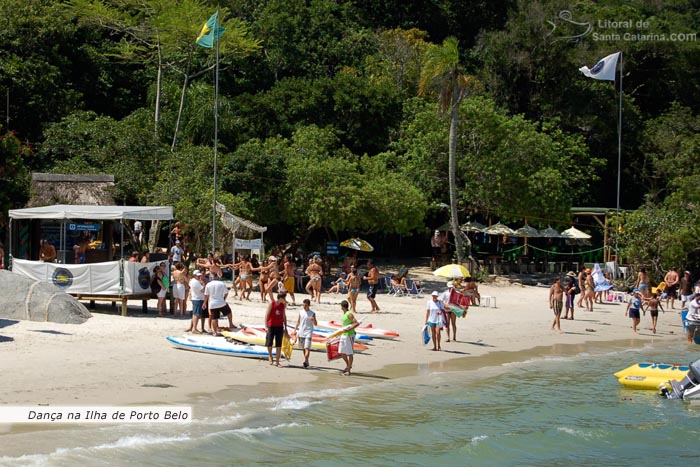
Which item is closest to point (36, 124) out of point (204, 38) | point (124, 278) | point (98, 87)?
point (98, 87)

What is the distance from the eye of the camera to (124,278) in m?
23.0

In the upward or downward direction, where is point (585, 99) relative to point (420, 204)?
upward

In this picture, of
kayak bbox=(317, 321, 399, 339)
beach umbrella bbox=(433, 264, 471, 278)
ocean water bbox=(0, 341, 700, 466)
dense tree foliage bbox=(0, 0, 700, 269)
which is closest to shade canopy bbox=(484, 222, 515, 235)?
Answer: dense tree foliage bbox=(0, 0, 700, 269)

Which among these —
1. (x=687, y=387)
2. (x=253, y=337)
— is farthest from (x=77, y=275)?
(x=687, y=387)

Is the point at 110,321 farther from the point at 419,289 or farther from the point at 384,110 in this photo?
the point at 384,110

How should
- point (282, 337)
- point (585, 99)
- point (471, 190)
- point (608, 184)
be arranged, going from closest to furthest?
point (282, 337) → point (471, 190) → point (585, 99) → point (608, 184)

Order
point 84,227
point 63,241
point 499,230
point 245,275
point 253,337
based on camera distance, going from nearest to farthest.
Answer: point 253,337 < point 84,227 < point 63,241 < point 245,275 < point 499,230

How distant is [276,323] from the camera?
1792cm

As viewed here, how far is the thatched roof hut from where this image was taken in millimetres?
30844

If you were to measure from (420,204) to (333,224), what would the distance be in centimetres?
397

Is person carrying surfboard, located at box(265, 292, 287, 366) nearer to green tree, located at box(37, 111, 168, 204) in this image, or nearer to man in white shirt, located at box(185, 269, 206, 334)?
man in white shirt, located at box(185, 269, 206, 334)

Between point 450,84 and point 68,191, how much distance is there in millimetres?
15771

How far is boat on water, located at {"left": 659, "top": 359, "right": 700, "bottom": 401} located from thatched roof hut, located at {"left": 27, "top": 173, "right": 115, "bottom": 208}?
1945 cm

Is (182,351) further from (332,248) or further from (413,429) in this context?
(332,248)
